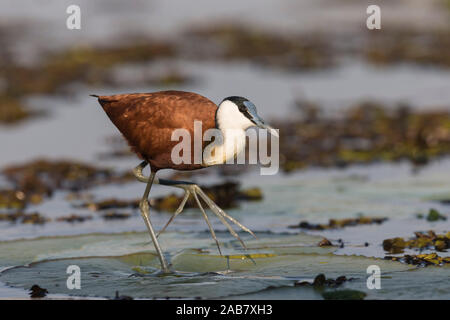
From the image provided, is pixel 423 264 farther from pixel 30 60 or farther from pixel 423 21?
pixel 423 21

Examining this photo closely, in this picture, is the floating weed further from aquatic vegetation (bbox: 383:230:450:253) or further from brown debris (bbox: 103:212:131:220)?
aquatic vegetation (bbox: 383:230:450:253)

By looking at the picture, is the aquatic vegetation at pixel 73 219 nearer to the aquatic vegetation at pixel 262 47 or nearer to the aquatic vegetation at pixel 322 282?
the aquatic vegetation at pixel 322 282

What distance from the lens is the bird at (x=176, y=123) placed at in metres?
7.22

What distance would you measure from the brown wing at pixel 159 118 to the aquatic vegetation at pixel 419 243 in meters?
1.84

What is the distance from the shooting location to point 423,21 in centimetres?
2836

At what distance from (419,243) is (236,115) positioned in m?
2.04

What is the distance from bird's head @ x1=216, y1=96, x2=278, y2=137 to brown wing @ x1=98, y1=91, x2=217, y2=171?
0.15 metres

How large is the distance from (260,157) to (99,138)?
3.44 meters

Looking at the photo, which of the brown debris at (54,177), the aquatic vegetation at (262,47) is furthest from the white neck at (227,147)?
the aquatic vegetation at (262,47)

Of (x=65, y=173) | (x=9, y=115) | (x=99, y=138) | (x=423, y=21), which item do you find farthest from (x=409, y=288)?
(x=423, y=21)

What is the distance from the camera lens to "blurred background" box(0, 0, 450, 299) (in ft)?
27.1

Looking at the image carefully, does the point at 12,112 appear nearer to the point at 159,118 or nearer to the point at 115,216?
the point at 115,216

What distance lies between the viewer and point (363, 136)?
14.5 m

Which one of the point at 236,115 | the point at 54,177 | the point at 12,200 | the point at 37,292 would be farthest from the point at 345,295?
the point at 54,177
